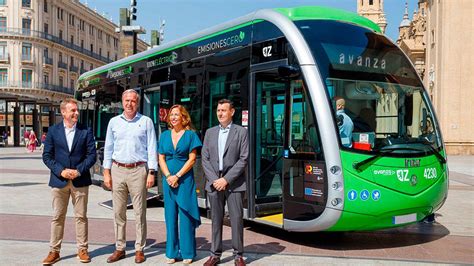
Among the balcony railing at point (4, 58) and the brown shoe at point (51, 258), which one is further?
the balcony railing at point (4, 58)

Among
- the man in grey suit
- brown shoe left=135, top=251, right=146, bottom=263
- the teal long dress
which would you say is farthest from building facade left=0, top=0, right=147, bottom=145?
the man in grey suit

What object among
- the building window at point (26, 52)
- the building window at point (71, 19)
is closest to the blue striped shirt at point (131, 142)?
the building window at point (26, 52)

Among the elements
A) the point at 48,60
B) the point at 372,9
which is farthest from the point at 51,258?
the point at 372,9

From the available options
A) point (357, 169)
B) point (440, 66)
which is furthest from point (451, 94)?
point (357, 169)

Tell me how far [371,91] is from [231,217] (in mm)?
2610

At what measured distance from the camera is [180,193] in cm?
567

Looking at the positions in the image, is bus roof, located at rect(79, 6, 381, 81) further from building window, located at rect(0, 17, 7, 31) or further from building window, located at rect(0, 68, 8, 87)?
building window, located at rect(0, 17, 7, 31)

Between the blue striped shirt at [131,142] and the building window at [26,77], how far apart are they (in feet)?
202

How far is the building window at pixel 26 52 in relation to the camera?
62222 mm

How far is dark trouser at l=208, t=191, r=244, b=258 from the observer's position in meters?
5.57

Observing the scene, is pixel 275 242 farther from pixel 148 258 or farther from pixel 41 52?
pixel 41 52

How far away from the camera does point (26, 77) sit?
205 ft

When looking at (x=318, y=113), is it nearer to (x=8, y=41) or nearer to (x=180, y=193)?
(x=180, y=193)

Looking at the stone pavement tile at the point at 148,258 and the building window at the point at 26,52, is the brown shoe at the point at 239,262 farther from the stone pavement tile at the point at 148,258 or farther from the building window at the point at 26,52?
the building window at the point at 26,52
